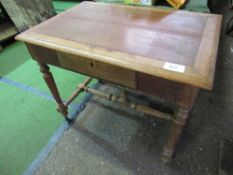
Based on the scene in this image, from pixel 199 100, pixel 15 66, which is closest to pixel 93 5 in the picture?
pixel 199 100

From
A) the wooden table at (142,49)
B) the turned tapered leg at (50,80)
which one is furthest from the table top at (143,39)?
the turned tapered leg at (50,80)

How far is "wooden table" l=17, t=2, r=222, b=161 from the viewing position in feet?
1.97

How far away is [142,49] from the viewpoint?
681 mm

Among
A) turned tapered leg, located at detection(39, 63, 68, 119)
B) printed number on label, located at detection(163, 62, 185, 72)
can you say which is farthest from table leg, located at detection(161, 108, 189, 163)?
Answer: turned tapered leg, located at detection(39, 63, 68, 119)

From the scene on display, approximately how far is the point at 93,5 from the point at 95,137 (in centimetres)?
89

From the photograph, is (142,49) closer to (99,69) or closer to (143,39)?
(143,39)

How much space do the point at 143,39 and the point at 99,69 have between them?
8.9 inches

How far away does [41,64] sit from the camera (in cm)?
95

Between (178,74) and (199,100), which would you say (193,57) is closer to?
(178,74)

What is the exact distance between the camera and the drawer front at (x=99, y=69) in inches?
27.2

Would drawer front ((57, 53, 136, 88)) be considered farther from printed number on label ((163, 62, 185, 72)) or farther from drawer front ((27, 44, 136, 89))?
printed number on label ((163, 62, 185, 72))

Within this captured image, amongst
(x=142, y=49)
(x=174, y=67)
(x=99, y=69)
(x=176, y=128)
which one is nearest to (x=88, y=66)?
(x=99, y=69)

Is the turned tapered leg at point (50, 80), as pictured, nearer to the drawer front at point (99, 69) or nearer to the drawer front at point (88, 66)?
the drawer front at point (88, 66)

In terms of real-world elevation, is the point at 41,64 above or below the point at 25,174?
above
